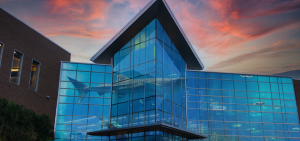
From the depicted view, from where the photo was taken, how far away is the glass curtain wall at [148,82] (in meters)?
29.0

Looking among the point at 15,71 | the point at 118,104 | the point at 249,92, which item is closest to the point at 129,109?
the point at 118,104

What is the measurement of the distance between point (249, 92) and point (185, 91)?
943 cm

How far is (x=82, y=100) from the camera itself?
34.0 m

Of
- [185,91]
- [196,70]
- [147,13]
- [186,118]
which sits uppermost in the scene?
[147,13]

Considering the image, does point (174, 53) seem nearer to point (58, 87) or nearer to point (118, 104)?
point (118, 104)

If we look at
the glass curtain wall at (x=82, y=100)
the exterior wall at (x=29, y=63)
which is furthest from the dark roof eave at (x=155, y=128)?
the exterior wall at (x=29, y=63)

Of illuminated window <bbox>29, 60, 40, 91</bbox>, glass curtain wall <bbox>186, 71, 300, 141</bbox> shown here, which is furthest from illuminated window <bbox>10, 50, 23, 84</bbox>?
glass curtain wall <bbox>186, 71, 300, 141</bbox>

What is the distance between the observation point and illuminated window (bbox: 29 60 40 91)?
3286cm

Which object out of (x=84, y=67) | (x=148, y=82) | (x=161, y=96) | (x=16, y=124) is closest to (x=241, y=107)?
(x=161, y=96)

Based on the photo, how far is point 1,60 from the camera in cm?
2789

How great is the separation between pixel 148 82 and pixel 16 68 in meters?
14.7

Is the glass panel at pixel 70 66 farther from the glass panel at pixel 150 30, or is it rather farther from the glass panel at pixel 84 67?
the glass panel at pixel 150 30

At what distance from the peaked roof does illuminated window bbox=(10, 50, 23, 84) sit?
902 centimetres

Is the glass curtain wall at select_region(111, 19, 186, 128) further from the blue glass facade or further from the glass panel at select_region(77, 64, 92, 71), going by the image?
the glass panel at select_region(77, 64, 92, 71)
